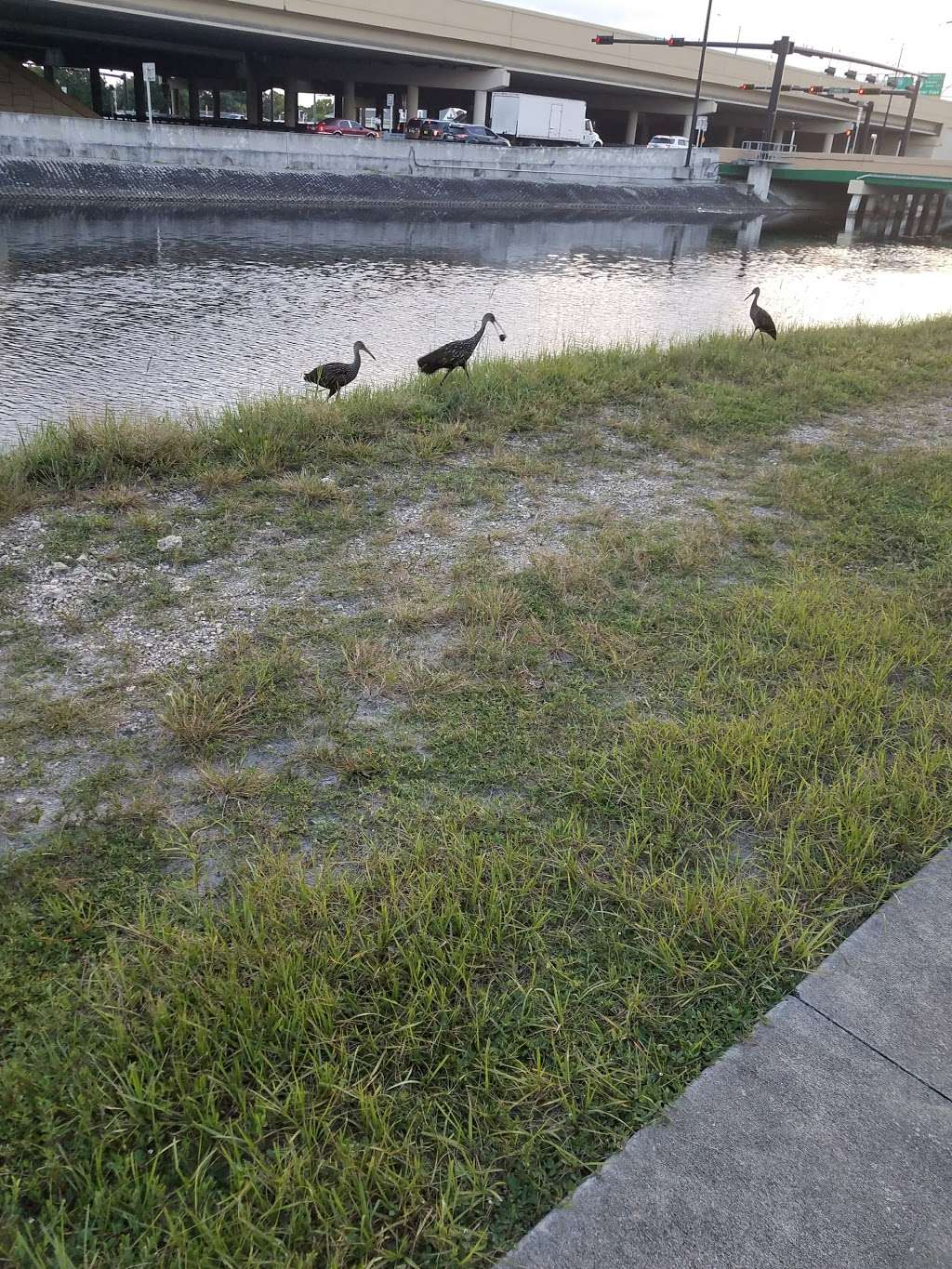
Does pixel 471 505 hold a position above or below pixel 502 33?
below

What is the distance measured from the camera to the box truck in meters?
55.3

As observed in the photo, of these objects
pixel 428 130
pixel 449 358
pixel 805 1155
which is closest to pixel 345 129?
pixel 428 130

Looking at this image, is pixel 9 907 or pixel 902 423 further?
pixel 902 423

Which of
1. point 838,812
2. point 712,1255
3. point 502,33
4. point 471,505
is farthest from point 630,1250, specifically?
point 502,33

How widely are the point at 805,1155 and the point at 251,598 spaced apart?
12.9 feet

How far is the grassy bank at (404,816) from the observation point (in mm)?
2377

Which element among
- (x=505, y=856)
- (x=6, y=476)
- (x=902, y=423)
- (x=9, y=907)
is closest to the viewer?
(x=9, y=907)

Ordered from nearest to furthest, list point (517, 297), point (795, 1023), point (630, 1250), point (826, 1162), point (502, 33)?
point (630, 1250) → point (826, 1162) → point (795, 1023) → point (517, 297) → point (502, 33)

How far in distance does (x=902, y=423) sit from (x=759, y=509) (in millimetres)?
3687

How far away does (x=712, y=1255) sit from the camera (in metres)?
2.12

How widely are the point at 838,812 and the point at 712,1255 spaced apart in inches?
72.0

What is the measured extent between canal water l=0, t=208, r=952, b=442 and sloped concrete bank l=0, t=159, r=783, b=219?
1.74 metres

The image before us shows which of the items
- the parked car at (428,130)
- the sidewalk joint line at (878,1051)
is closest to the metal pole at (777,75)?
the parked car at (428,130)

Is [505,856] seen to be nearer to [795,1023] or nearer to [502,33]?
[795,1023]
